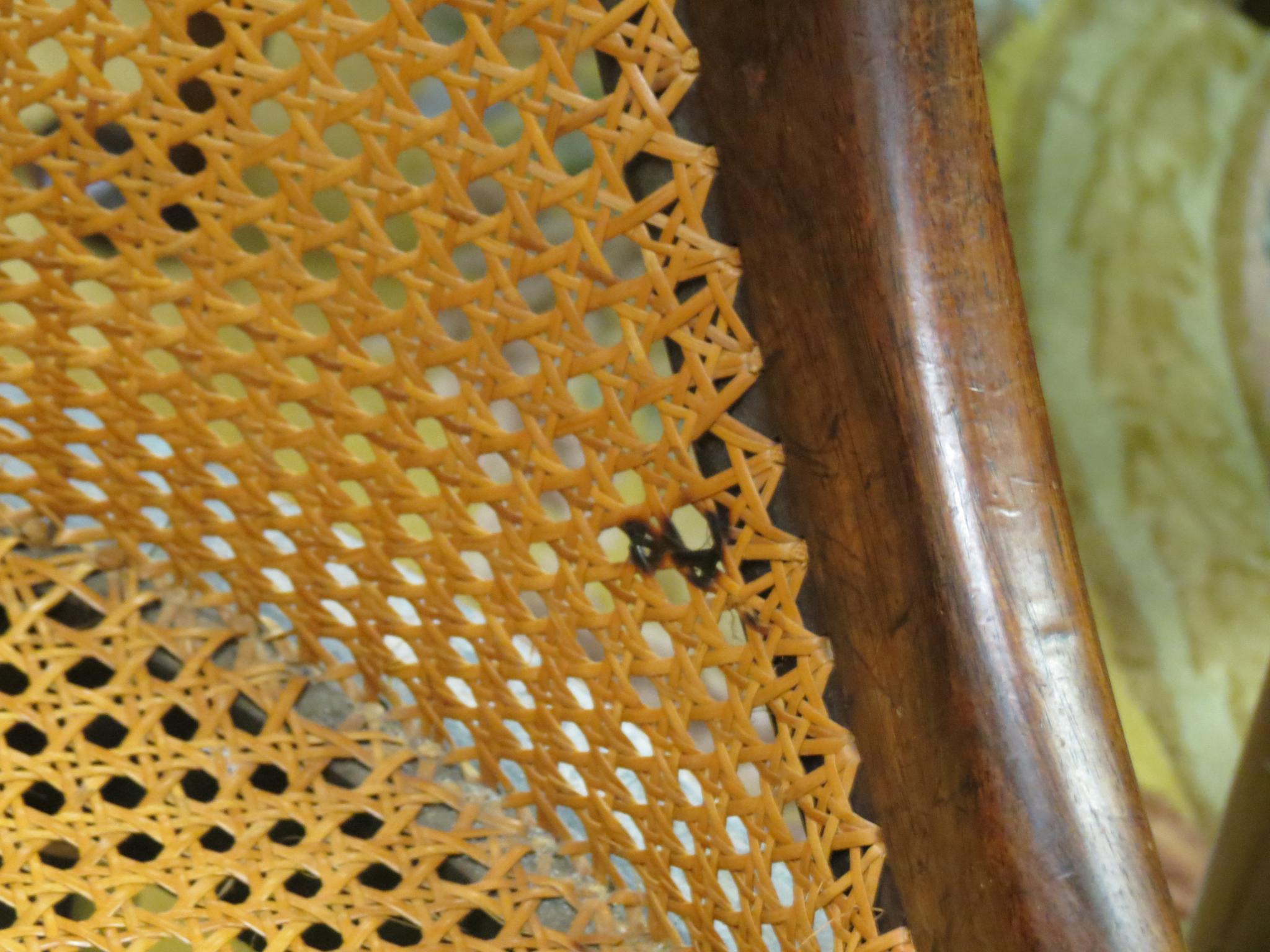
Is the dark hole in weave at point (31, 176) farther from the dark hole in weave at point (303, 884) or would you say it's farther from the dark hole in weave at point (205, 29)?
the dark hole in weave at point (303, 884)

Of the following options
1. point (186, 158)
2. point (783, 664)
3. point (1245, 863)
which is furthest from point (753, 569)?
point (1245, 863)

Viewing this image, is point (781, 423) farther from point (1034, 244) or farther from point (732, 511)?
point (1034, 244)

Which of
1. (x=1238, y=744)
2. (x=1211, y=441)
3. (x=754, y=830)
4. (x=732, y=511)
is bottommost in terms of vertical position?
(x=1238, y=744)

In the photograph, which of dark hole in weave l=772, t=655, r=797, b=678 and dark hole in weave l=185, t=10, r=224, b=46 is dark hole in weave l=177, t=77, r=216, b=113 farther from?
dark hole in weave l=772, t=655, r=797, b=678

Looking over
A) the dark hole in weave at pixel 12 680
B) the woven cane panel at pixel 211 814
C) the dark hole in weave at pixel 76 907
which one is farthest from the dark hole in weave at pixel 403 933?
the dark hole in weave at pixel 12 680

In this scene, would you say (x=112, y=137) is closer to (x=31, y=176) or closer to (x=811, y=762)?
(x=31, y=176)

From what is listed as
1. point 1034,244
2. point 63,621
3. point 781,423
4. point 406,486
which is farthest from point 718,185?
point 1034,244
